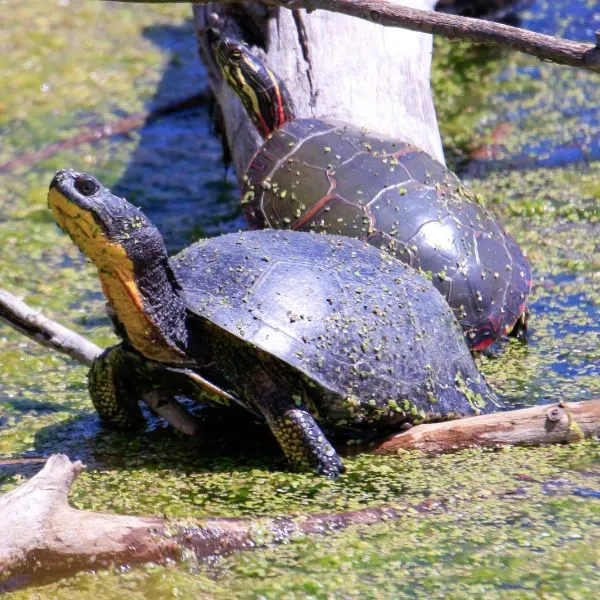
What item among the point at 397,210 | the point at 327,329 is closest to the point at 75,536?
the point at 327,329

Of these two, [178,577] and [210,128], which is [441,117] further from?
[178,577]

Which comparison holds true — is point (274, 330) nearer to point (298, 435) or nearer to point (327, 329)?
point (327, 329)

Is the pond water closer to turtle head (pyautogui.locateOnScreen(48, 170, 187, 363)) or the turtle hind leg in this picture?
the turtle hind leg

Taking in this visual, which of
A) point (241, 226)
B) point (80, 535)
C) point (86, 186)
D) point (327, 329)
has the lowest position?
point (241, 226)

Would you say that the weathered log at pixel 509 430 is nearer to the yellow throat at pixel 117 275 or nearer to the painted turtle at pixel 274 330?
the painted turtle at pixel 274 330

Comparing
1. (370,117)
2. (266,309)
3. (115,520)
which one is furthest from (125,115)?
(115,520)

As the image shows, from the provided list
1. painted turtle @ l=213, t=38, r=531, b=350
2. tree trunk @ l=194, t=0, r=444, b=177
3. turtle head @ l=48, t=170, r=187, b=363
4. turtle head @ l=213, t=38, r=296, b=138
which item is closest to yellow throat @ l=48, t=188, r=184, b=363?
turtle head @ l=48, t=170, r=187, b=363
